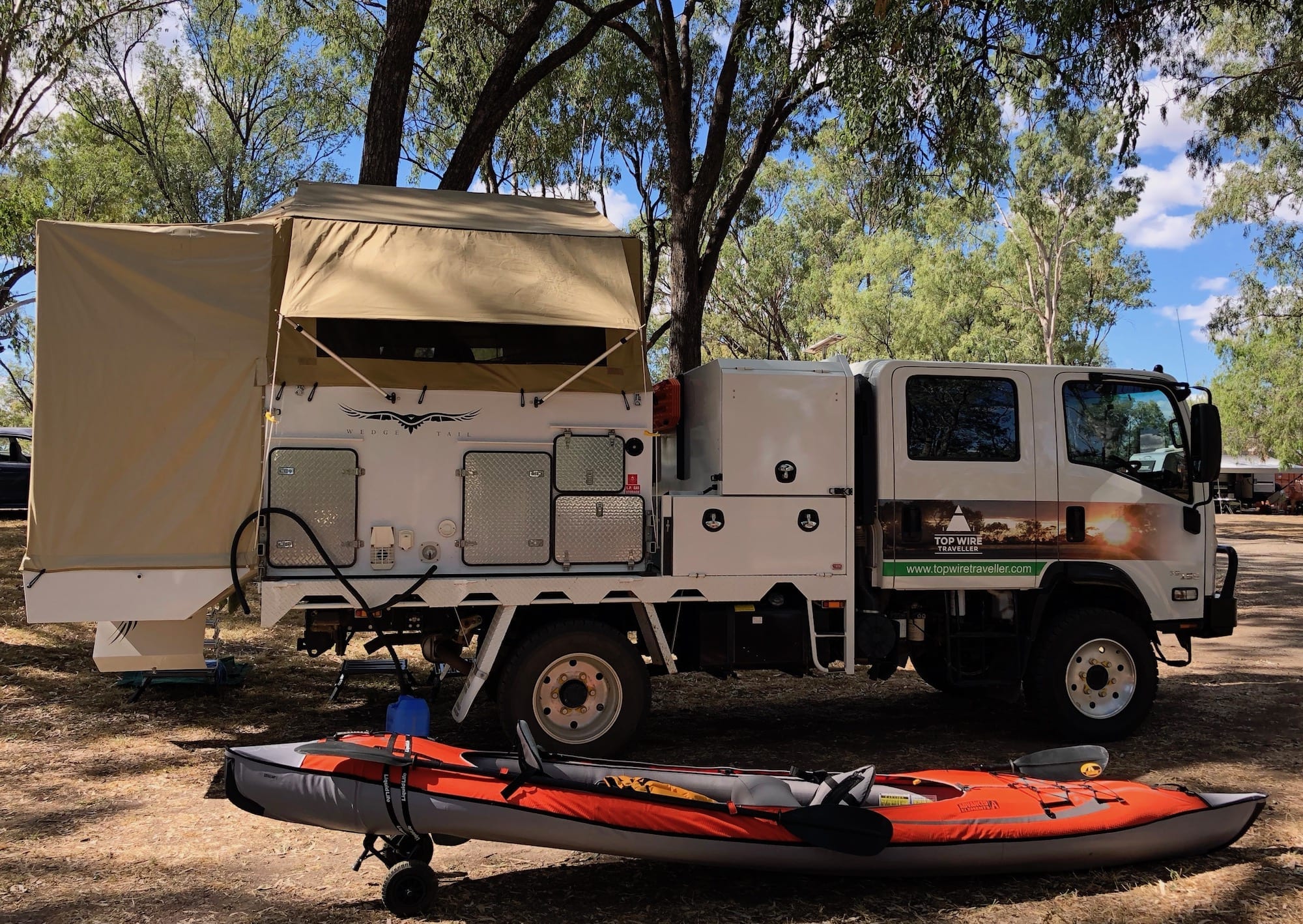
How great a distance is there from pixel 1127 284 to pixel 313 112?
33.8 m

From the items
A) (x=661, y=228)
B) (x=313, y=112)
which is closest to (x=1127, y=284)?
(x=661, y=228)

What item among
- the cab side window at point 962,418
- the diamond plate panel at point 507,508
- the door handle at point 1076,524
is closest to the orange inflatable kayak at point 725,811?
the diamond plate panel at point 507,508

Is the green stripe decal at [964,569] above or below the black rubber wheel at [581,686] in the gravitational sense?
above

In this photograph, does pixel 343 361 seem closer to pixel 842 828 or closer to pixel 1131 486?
pixel 842 828

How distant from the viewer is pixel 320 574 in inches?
239

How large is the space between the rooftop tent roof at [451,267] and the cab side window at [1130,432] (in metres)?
3.30

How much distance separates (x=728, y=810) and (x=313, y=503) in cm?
310

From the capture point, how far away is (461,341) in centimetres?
638

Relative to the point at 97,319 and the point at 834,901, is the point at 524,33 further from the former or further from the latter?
the point at 834,901

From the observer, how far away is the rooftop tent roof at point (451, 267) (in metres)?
5.86

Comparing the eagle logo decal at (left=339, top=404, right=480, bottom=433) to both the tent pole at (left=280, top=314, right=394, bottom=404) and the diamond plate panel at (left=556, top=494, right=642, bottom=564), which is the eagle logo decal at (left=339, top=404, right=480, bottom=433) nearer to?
the tent pole at (left=280, top=314, right=394, bottom=404)

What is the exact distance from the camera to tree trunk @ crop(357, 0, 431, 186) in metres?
10.4

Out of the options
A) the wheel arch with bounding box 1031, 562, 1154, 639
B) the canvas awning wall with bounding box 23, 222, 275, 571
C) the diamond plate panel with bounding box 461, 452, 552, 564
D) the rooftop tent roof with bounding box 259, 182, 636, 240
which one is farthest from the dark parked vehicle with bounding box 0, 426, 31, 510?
the wheel arch with bounding box 1031, 562, 1154, 639

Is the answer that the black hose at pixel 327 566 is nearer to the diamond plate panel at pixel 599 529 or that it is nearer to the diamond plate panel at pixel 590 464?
the diamond plate panel at pixel 599 529
